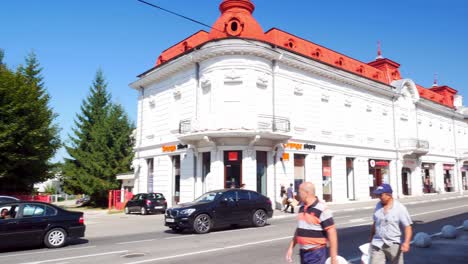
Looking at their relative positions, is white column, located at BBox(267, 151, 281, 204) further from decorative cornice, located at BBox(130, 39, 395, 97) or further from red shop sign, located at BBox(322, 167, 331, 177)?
decorative cornice, located at BBox(130, 39, 395, 97)

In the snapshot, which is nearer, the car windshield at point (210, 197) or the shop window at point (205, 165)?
the car windshield at point (210, 197)

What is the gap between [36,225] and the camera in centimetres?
1090

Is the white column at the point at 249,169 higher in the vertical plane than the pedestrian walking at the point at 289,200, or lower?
higher

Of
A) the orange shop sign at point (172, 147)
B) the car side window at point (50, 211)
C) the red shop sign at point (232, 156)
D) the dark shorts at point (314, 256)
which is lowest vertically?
the car side window at point (50, 211)

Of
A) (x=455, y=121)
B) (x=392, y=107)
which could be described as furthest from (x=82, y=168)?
(x=455, y=121)

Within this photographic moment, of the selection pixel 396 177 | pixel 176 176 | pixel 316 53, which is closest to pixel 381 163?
pixel 396 177

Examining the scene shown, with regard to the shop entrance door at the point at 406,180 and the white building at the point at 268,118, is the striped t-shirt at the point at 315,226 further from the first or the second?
the shop entrance door at the point at 406,180

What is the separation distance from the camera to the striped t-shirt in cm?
459

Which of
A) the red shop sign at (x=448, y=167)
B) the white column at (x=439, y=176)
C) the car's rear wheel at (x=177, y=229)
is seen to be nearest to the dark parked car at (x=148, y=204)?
the car's rear wheel at (x=177, y=229)

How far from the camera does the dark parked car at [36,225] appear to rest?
34.3 feet

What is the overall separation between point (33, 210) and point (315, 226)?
9802mm

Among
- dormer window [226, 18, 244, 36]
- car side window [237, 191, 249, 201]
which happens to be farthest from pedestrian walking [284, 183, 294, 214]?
dormer window [226, 18, 244, 36]

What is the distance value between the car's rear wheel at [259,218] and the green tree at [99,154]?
2210cm

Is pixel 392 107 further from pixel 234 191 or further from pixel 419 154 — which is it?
pixel 234 191
